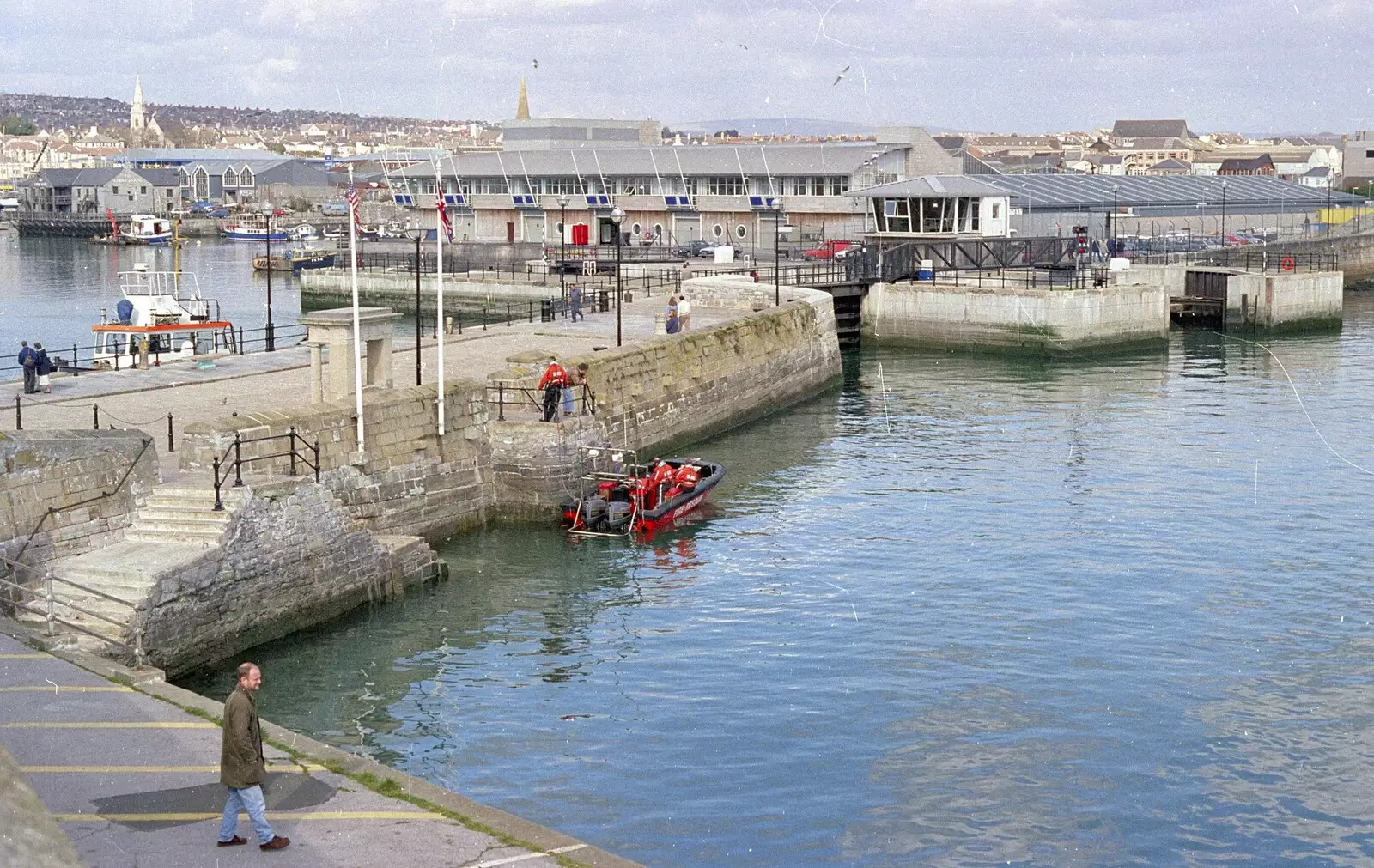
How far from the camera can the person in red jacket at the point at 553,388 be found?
31.7 metres

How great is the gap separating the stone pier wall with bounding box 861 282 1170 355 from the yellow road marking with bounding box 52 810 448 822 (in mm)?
50173

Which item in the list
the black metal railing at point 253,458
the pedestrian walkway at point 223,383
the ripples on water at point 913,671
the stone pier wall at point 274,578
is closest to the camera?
the ripples on water at point 913,671

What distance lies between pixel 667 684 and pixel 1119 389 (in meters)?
33.4

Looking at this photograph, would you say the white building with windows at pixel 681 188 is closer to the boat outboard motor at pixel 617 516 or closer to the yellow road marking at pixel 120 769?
the boat outboard motor at pixel 617 516

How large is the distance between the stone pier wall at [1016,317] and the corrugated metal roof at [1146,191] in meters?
25.4

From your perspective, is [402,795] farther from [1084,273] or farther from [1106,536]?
[1084,273]

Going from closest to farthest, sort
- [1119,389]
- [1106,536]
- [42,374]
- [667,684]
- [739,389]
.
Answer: [667,684] → [1106,536] → [42,374] → [739,389] → [1119,389]

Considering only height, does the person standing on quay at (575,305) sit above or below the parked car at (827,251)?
below

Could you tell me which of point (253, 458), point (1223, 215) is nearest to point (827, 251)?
point (1223, 215)

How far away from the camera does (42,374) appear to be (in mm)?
32438

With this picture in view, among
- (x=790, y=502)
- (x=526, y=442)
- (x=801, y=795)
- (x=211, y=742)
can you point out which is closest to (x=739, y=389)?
(x=790, y=502)

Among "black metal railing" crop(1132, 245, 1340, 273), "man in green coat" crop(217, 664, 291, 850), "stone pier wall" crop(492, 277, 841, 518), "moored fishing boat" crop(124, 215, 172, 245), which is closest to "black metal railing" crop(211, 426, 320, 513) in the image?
"stone pier wall" crop(492, 277, 841, 518)

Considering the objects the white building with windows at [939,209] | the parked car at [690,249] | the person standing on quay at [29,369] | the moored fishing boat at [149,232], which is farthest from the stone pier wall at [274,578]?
the moored fishing boat at [149,232]

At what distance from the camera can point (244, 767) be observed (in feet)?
40.3
